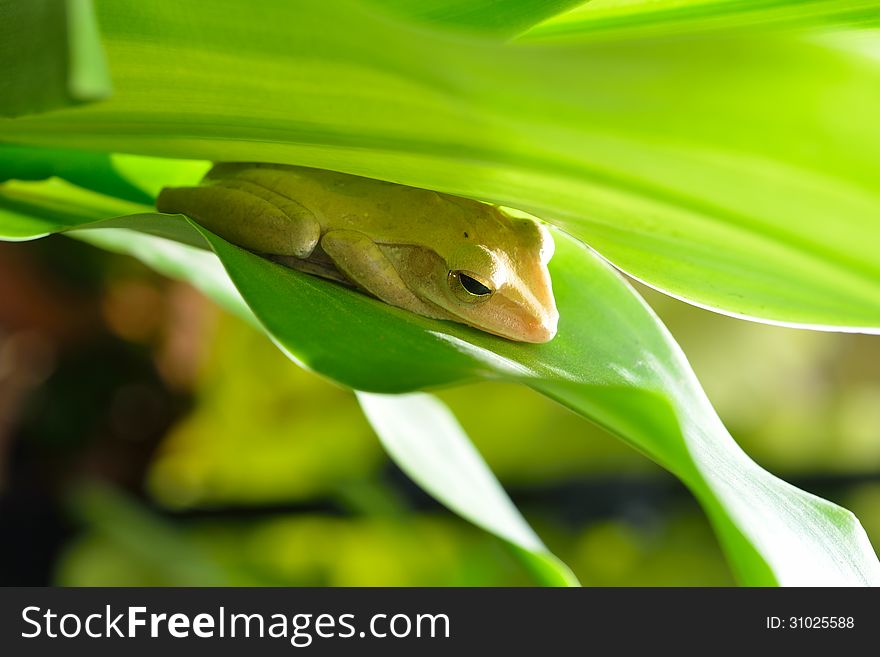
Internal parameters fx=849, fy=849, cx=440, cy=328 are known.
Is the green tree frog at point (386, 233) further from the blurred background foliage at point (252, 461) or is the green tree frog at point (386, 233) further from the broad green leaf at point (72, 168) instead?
the blurred background foliage at point (252, 461)

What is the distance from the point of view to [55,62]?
0.22 metres

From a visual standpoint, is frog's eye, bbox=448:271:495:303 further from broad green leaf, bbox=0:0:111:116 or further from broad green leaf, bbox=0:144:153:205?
broad green leaf, bbox=0:0:111:116

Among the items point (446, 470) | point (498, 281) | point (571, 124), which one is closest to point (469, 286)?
point (498, 281)

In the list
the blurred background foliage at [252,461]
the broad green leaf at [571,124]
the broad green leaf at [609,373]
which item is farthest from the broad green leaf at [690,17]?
the blurred background foliage at [252,461]

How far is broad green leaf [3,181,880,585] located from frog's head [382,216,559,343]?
2cm

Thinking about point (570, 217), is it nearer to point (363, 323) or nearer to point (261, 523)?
point (363, 323)

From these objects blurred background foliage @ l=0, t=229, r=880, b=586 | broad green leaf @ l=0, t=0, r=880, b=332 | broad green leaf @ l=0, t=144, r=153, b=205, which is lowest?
broad green leaf @ l=0, t=0, r=880, b=332

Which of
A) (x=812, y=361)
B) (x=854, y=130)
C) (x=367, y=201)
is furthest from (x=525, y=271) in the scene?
(x=812, y=361)

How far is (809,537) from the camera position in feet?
1.12

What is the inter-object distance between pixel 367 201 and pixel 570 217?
198mm

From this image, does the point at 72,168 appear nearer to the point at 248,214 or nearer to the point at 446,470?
the point at 248,214

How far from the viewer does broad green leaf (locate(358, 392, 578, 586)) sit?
48cm

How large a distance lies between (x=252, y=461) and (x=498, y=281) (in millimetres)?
818

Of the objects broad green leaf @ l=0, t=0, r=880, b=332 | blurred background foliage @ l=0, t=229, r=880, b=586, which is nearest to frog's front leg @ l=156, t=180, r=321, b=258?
broad green leaf @ l=0, t=0, r=880, b=332
